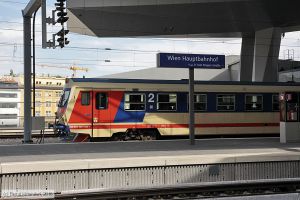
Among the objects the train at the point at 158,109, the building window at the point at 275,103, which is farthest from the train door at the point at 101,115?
the building window at the point at 275,103

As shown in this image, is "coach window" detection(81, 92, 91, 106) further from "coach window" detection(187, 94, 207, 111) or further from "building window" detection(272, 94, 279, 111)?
"building window" detection(272, 94, 279, 111)

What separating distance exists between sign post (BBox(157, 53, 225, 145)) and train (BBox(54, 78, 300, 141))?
4256mm

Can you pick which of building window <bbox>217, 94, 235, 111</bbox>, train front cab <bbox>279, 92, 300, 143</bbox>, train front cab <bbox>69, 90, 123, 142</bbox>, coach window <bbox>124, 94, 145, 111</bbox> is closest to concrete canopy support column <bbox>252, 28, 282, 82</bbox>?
building window <bbox>217, 94, 235, 111</bbox>

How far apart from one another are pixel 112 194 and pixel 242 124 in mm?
13887

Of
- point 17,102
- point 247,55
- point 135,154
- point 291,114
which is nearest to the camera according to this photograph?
point 135,154

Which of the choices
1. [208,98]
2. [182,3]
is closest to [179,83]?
[208,98]

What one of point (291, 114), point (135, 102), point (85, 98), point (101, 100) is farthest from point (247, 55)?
point (85, 98)

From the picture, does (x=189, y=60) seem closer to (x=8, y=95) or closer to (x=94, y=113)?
(x=94, y=113)

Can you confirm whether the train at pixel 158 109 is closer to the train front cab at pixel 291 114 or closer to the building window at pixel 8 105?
the train front cab at pixel 291 114

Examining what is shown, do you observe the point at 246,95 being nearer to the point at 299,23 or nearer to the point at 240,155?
the point at 240,155

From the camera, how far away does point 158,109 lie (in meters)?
21.9

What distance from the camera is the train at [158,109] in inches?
822

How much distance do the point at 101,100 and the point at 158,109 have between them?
8.97 ft

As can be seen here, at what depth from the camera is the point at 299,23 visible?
36281 millimetres
